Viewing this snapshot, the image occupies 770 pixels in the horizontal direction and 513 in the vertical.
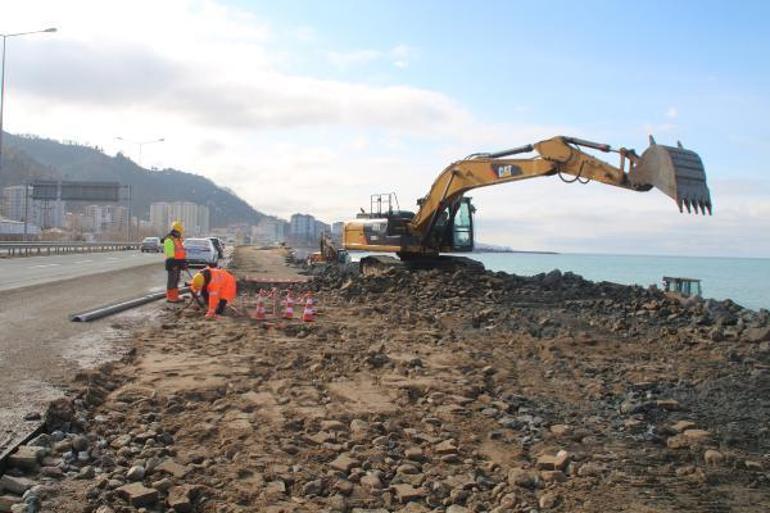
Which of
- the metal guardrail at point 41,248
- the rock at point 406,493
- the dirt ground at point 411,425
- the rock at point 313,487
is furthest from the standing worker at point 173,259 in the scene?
the metal guardrail at point 41,248

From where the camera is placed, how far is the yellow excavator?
13836 mm

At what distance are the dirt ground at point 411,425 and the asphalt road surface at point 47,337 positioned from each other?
393mm

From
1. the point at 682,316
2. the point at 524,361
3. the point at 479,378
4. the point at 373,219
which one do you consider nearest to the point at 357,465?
the point at 479,378

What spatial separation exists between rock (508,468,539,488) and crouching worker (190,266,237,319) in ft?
29.4

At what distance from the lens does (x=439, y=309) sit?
51.0ft

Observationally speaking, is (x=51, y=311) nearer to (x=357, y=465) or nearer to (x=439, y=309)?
(x=439, y=309)

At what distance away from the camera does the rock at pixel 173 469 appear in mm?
4715

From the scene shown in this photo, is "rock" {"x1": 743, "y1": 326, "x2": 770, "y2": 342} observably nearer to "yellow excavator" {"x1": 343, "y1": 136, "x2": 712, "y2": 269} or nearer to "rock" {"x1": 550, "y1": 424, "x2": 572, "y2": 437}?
"yellow excavator" {"x1": 343, "y1": 136, "x2": 712, "y2": 269}

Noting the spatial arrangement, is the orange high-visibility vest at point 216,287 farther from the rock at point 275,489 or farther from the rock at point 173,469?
the rock at point 275,489

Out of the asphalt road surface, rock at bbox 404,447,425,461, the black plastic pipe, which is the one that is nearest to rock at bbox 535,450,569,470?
rock at bbox 404,447,425,461

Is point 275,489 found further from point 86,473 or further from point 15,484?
point 15,484

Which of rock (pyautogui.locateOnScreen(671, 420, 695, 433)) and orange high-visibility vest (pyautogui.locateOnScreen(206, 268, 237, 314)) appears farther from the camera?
orange high-visibility vest (pyautogui.locateOnScreen(206, 268, 237, 314))

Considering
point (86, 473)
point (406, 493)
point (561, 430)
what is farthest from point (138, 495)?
point (561, 430)

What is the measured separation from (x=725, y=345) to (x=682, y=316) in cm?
333
